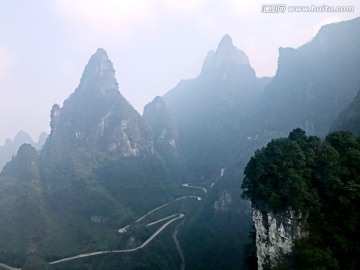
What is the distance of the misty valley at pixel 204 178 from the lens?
3594 cm

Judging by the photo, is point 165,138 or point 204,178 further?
point 165,138

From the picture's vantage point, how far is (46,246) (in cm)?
8681

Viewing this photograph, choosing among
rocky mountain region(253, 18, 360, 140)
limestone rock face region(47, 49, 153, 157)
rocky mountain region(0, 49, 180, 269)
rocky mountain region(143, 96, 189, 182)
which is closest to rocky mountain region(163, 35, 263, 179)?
rocky mountain region(143, 96, 189, 182)

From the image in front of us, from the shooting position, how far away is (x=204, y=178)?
Result: 138250 mm

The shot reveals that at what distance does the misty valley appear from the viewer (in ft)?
118

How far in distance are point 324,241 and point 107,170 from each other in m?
98.5

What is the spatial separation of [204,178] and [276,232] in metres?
102

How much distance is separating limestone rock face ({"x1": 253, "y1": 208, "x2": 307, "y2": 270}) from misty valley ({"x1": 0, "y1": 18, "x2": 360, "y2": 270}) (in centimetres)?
10

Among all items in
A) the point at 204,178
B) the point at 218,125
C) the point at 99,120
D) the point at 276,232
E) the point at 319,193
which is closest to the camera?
the point at 276,232

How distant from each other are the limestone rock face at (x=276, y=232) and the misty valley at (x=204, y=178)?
0.10 meters

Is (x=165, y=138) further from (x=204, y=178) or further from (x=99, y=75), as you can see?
(x=99, y=75)

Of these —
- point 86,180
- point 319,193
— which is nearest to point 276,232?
point 319,193

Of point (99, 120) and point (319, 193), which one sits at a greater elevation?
point (99, 120)

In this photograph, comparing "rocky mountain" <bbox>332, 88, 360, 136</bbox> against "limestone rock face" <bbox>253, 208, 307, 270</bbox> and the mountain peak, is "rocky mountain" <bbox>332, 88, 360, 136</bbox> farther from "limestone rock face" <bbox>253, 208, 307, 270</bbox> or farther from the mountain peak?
the mountain peak
